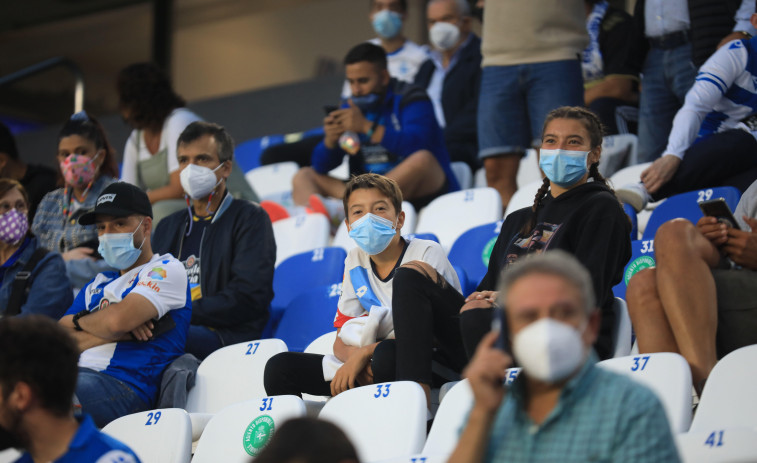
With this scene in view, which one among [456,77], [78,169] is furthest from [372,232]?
[456,77]

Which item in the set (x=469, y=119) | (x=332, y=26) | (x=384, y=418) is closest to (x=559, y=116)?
(x=384, y=418)

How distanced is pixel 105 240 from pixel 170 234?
2.57 ft

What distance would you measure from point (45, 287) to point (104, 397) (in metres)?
1.03

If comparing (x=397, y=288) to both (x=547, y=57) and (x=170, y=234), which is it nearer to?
(x=170, y=234)

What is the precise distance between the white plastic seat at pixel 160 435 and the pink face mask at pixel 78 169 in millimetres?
1993

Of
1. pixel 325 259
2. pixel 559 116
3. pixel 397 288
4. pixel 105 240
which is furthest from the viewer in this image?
pixel 325 259

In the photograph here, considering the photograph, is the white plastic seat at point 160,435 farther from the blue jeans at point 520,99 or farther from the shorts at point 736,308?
the blue jeans at point 520,99

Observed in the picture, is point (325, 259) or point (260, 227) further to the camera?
point (325, 259)

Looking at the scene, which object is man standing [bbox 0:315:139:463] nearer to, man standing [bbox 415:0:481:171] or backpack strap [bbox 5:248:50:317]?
backpack strap [bbox 5:248:50:317]

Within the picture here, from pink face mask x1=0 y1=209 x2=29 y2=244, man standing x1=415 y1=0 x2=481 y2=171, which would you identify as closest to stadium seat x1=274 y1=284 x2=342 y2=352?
pink face mask x1=0 y1=209 x2=29 y2=244

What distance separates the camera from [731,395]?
2350 millimetres

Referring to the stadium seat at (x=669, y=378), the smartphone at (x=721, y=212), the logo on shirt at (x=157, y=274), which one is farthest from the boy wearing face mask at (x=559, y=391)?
the logo on shirt at (x=157, y=274)

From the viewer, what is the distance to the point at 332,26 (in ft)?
29.6

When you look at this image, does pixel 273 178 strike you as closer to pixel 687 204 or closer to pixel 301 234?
pixel 301 234
